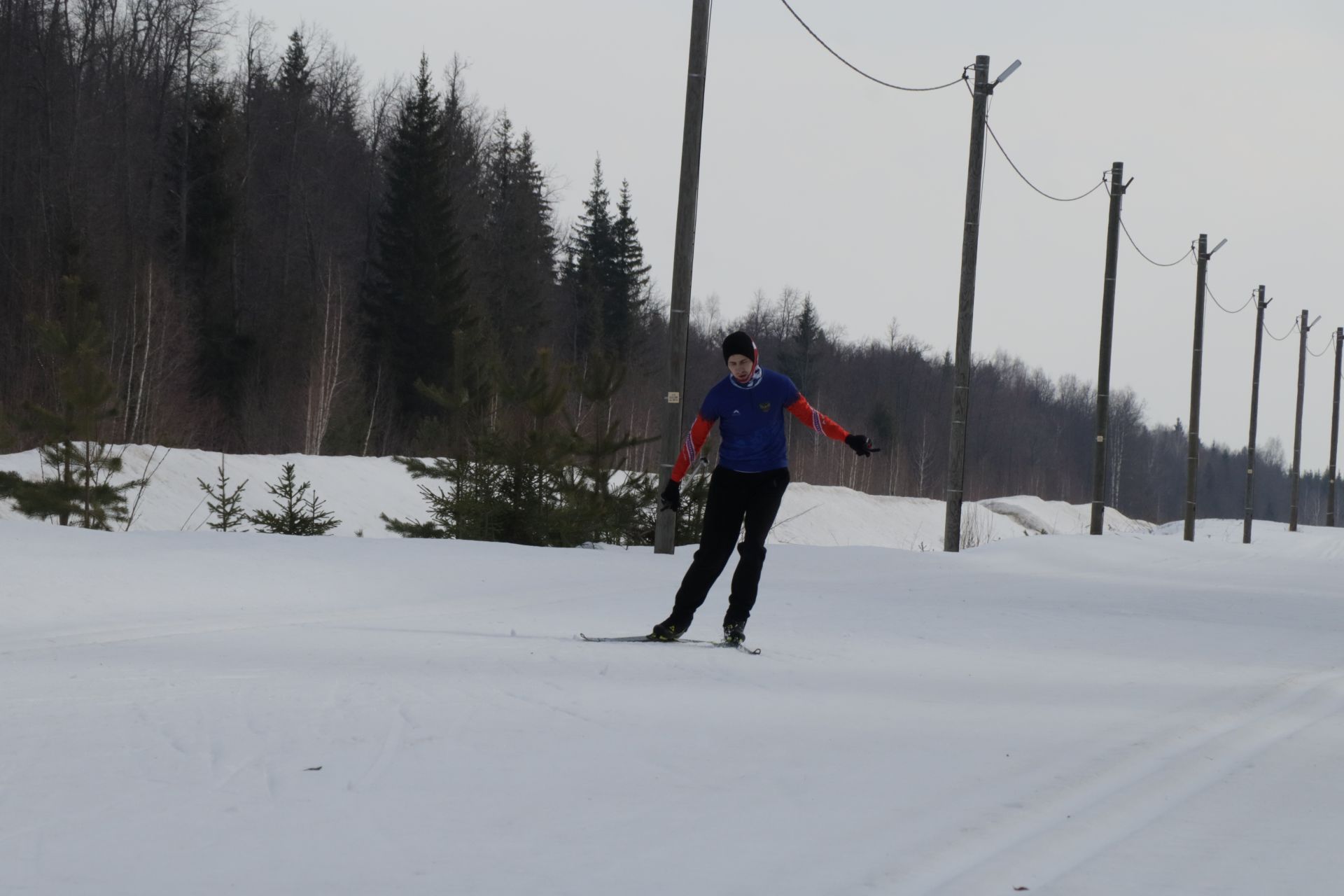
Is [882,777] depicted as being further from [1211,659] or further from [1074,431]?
[1074,431]

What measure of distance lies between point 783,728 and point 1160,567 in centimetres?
1684

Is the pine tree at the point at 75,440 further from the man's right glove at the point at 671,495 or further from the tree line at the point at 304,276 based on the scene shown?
the man's right glove at the point at 671,495

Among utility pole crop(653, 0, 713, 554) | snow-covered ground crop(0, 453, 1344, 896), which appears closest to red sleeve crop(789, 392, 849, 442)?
snow-covered ground crop(0, 453, 1344, 896)

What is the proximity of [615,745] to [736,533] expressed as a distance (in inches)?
126

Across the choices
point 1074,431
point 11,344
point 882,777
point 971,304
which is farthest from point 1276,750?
point 1074,431

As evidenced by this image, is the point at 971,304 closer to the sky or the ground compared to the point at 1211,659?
closer to the sky

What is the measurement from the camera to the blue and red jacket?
8211 millimetres

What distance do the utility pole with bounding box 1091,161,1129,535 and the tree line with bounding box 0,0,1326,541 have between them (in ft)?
33.7

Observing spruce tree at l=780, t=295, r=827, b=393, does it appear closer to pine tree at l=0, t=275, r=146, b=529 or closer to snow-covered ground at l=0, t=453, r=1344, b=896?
pine tree at l=0, t=275, r=146, b=529

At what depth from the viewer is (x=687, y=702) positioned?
6254 mm

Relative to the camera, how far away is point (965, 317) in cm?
2072

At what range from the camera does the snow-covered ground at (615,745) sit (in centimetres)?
374

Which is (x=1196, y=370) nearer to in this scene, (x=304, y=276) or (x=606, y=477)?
(x=606, y=477)

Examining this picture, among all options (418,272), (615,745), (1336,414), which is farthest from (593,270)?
(615,745)
